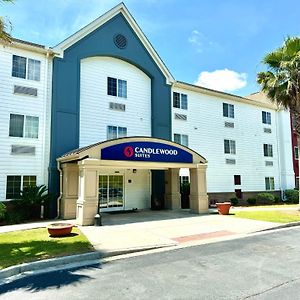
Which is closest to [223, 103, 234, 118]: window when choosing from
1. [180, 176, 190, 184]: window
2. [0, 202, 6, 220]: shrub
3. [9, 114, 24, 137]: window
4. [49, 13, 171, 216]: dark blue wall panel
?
[49, 13, 171, 216]: dark blue wall panel

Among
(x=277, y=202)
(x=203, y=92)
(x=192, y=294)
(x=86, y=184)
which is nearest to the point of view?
(x=192, y=294)

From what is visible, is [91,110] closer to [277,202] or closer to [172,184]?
[172,184]

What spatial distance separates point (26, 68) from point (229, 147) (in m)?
18.5

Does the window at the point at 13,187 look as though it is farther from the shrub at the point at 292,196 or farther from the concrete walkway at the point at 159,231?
the shrub at the point at 292,196

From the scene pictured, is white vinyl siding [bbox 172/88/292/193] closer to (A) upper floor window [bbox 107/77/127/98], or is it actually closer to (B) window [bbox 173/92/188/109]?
(B) window [bbox 173/92/188/109]

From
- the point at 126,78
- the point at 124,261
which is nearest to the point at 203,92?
the point at 126,78

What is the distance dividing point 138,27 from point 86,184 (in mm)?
13567

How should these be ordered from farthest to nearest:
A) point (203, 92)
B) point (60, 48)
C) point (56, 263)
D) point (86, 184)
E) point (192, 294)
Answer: point (203, 92) < point (60, 48) < point (86, 184) < point (56, 263) < point (192, 294)

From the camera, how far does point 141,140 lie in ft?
55.8

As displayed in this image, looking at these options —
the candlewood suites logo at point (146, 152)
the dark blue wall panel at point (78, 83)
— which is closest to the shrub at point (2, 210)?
the dark blue wall panel at point (78, 83)

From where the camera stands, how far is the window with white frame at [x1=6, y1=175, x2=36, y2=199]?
55.3 ft

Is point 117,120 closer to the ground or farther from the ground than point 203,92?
closer to the ground

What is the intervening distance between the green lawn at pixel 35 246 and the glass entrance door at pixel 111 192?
7894mm

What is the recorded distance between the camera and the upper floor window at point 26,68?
699 inches
